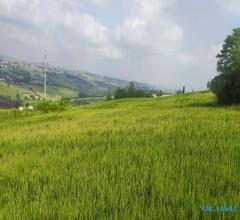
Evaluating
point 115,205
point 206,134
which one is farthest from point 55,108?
point 115,205

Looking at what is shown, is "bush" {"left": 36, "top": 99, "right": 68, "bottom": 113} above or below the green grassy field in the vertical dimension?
below

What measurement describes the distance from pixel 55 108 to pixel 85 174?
85.0 m

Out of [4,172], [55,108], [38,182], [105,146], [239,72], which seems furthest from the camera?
[55,108]

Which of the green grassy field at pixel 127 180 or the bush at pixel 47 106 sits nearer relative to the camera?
the green grassy field at pixel 127 180

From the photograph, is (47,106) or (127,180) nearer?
(127,180)

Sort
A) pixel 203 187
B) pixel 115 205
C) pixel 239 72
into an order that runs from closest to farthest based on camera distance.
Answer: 1. pixel 115 205
2. pixel 203 187
3. pixel 239 72

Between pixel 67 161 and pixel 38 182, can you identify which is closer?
pixel 38 182

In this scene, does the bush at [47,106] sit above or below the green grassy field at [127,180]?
below

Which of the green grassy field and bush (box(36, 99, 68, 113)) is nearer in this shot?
the green grassy field

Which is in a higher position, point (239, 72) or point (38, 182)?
point (239, 72)

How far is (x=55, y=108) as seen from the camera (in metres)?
91.1

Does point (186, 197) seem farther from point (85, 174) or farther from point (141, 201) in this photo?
point (85, 174)

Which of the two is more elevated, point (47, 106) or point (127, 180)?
point (127, 180)

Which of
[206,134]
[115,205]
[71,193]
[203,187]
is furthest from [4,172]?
[206,134]
